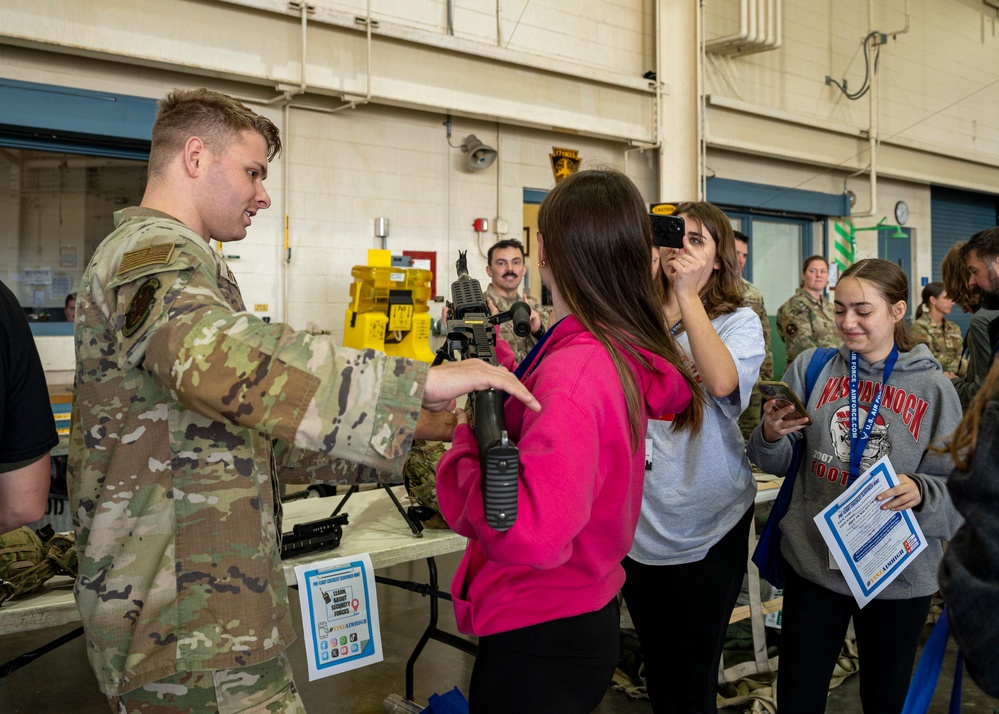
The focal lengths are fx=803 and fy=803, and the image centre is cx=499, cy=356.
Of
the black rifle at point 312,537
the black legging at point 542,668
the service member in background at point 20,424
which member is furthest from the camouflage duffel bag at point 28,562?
the black legging at point 542,668

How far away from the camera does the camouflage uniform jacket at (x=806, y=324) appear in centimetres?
636

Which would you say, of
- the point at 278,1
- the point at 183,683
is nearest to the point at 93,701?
the point at 183,683

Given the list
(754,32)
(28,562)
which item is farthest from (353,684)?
(754,32)

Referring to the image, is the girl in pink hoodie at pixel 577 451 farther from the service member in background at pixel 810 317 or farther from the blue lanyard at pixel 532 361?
the service member in background at pixel 810 317

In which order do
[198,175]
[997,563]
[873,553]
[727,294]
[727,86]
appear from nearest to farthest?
[997,563] → [198,175] → [873,553] → [727,294] → [727,86]

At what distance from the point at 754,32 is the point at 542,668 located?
7632mm

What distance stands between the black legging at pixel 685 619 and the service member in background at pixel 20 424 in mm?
1324

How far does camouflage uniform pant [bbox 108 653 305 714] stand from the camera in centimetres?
127

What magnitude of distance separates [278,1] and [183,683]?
15.5ft

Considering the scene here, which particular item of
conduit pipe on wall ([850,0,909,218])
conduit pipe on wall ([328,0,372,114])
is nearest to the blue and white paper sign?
conduit pipe on wall ([328,0,372,114])

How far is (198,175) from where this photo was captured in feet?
4.55

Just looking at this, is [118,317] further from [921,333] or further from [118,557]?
[921,333]

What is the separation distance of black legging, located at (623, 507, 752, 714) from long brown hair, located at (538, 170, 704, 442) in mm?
803

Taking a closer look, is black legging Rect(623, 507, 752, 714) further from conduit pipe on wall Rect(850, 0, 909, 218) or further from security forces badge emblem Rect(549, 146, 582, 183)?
conduit pipe on wall Rect(850, 0, 909, 218)
